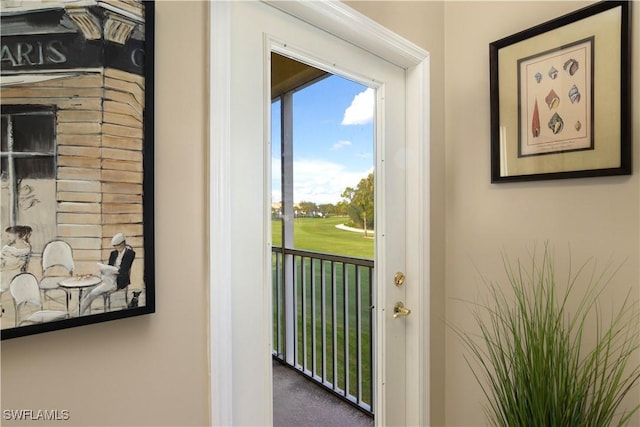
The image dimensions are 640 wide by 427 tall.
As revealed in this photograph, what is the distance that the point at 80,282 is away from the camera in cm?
69

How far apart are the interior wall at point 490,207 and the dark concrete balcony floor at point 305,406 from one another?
57 centimetres

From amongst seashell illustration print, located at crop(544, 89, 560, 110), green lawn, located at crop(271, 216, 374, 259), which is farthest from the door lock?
seashell illustration print, located at crop(544, 89, 560, 110)

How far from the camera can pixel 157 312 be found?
81 centimetres

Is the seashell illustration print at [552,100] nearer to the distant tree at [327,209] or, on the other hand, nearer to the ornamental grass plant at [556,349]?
the ornamental grass plant at [556,349]

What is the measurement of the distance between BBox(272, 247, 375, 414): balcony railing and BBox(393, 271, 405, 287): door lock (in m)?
0.11

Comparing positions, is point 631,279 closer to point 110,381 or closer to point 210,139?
point 210,139

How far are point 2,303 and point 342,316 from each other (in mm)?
1070

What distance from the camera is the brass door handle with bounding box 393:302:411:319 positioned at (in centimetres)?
149

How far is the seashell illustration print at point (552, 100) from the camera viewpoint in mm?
1317

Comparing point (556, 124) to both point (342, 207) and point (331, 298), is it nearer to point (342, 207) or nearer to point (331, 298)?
point (342, 207)

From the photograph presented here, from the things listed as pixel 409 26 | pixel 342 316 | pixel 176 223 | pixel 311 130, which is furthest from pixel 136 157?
pixel 409 26

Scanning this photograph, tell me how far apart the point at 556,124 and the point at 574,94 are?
11 cm

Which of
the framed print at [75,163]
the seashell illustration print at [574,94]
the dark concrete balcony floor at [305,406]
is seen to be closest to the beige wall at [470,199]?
the seashell illustration print at [574,94]
